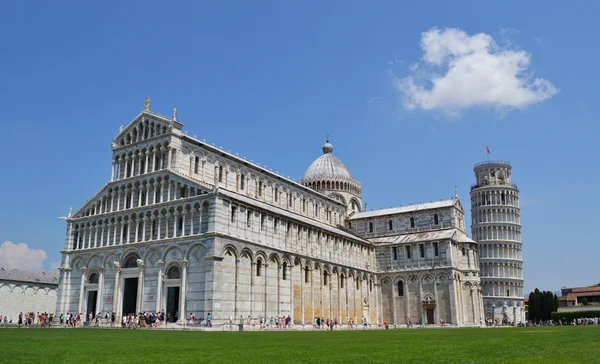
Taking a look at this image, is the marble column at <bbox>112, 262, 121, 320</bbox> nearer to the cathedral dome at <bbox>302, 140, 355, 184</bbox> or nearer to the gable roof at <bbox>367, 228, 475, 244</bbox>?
the gable roof at <bbox>367, 228, 475, 244</bbox>

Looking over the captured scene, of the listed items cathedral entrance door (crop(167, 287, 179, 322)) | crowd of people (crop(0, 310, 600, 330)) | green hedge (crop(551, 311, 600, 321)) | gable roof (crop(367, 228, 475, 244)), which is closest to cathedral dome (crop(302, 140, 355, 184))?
gable roof (crop(367, 228, 475, 244))

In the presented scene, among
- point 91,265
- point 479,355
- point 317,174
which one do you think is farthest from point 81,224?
point 479,355

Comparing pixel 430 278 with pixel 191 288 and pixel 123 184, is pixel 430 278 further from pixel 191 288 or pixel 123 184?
pixel 123 184

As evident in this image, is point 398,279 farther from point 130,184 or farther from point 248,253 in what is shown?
point 130,184

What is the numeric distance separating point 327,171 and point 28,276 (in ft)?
154

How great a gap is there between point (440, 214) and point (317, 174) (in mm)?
20416

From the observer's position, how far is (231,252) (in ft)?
144

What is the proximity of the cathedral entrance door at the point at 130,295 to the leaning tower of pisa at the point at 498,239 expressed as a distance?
65.8 m

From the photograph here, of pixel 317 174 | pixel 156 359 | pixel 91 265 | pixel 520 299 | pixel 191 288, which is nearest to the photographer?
pixel 156 359

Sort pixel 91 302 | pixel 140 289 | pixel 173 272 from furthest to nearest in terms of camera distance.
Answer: pixel 91 302 → pixel 140 289 → pixel 173 272

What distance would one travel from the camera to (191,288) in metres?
43.2

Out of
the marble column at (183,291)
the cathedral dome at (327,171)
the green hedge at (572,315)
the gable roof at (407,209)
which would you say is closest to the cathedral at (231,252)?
the marble column at (183,291)

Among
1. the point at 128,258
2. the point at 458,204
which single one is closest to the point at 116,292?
the point at 128,258

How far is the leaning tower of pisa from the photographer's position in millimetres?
92125
